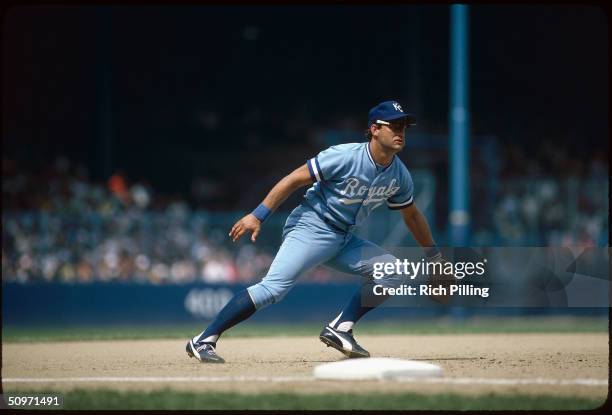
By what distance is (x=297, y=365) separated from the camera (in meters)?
7.66

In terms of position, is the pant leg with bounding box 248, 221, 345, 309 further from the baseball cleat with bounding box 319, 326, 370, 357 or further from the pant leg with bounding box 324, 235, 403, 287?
the baseball cleat with bounding box 319, 326, 370, 357

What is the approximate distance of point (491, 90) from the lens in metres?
22.9

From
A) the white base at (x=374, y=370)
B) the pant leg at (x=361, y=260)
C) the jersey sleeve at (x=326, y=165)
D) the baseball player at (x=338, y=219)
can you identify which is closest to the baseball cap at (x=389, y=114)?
the baseball player at (x=338, y=219)

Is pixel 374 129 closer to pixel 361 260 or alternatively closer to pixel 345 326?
pixel 361 260

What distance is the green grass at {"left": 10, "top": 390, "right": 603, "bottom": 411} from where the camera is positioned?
5547 mm

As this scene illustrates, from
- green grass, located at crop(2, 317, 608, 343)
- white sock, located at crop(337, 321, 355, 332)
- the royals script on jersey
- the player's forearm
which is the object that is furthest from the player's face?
green grass, located at crop(2, 317, 608, 343)

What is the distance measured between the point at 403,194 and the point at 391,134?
599 millimetres

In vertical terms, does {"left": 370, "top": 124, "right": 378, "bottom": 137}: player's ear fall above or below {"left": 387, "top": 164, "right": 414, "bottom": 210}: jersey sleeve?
above

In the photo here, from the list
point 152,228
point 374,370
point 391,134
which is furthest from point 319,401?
point 152,228

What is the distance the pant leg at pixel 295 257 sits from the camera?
7387 mm

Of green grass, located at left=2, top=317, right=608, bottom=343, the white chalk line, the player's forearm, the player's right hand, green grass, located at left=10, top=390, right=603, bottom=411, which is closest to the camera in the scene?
green grass, located at left=10, top=390, right=603, bottom=411

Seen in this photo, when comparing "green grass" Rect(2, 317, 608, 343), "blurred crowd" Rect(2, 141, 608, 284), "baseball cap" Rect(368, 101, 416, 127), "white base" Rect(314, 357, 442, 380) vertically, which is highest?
"baseball cap" Rect(368, 101, 416, 127)

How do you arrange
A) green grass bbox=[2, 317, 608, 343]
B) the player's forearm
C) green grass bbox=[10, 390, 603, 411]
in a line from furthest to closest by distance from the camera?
green grass bbox=[2, 317, 608, 343]
the player's forearm
green grass bbox=[10, 390, 603, 411]

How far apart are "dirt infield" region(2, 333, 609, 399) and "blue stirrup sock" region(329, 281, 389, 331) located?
38 cm
